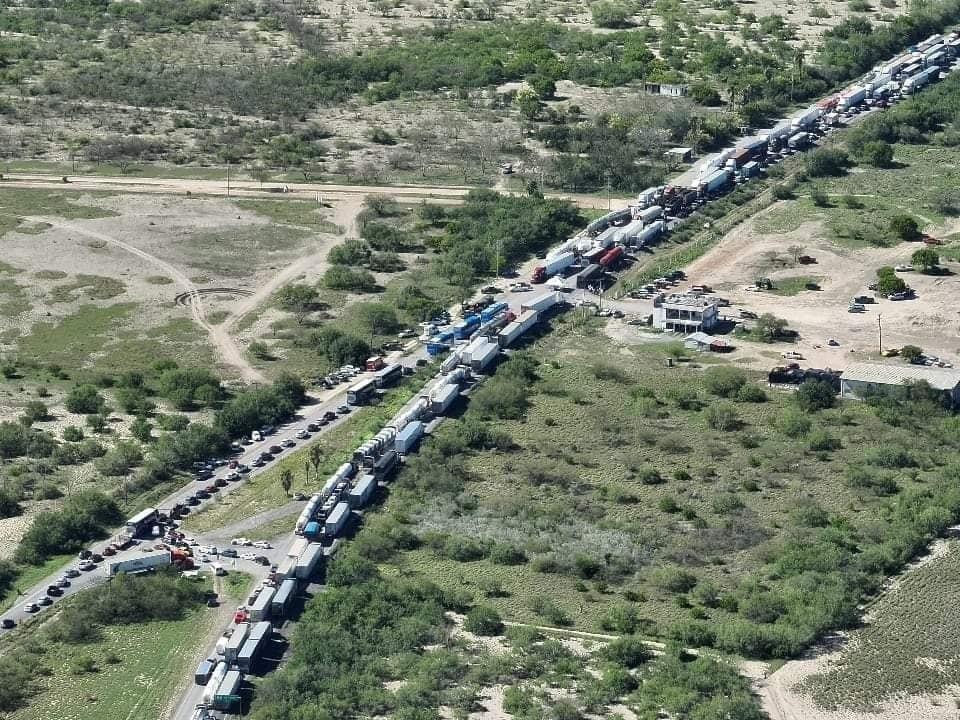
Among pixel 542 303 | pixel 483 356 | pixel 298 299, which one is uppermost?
pixel 542 303

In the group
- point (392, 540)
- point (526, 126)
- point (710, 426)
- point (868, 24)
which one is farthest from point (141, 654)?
point (868, 24)

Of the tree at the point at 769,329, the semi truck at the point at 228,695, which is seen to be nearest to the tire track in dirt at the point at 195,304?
the tree at the point at 769,329

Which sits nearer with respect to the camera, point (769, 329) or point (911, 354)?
point (911, 354)

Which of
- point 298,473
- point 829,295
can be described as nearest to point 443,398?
point 298,473

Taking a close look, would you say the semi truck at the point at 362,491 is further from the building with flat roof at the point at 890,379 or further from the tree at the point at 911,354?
the tree at the point at 911,354

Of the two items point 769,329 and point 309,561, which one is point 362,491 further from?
point 769,329

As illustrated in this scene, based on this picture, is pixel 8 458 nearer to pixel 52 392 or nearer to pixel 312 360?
pixel 52 392

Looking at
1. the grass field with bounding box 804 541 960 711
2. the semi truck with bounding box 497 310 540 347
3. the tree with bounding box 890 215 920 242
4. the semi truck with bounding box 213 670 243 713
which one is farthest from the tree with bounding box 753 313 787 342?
the semi truck with bounding box 213 670 243 713
